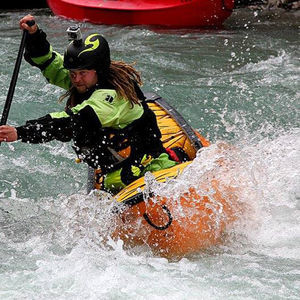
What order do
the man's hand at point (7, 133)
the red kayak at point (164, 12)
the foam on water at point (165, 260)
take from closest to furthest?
the foam on water at point (165, 260)
the man's hand at point (7, 133)
the red kayak at point (164, 12)

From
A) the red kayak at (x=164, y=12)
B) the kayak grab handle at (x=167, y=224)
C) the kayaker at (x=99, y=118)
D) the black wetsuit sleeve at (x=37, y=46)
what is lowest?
the red kayak at (x=164, y=12)

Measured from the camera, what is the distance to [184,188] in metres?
4.59

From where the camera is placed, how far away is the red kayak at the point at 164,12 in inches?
449

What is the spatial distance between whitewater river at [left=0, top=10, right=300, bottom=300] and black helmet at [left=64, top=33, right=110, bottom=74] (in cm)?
88

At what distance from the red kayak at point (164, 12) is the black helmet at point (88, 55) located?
6.95m

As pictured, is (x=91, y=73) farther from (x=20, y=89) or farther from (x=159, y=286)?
(x=20, y=89)

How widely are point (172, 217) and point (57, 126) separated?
0.91 m

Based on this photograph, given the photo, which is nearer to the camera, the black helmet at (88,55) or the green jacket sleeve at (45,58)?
the black helmet at (88,55)

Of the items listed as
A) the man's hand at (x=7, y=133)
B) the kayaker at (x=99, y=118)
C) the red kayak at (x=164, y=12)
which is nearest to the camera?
the man's hand at (x=7, y=133)

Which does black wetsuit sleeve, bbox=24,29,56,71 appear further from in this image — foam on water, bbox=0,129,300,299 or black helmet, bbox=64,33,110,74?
foam on water, bbox=0,129,300,299

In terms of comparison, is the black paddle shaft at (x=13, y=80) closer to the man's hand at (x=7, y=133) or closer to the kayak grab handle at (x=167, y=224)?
the man's hand at (x=7, y=133)

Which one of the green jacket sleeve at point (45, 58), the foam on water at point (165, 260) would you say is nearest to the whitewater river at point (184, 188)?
the foam on water at point (165, 260)

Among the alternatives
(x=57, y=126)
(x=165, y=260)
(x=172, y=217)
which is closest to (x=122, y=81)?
(x=57, y=126)

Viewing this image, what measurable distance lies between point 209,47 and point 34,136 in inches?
233
